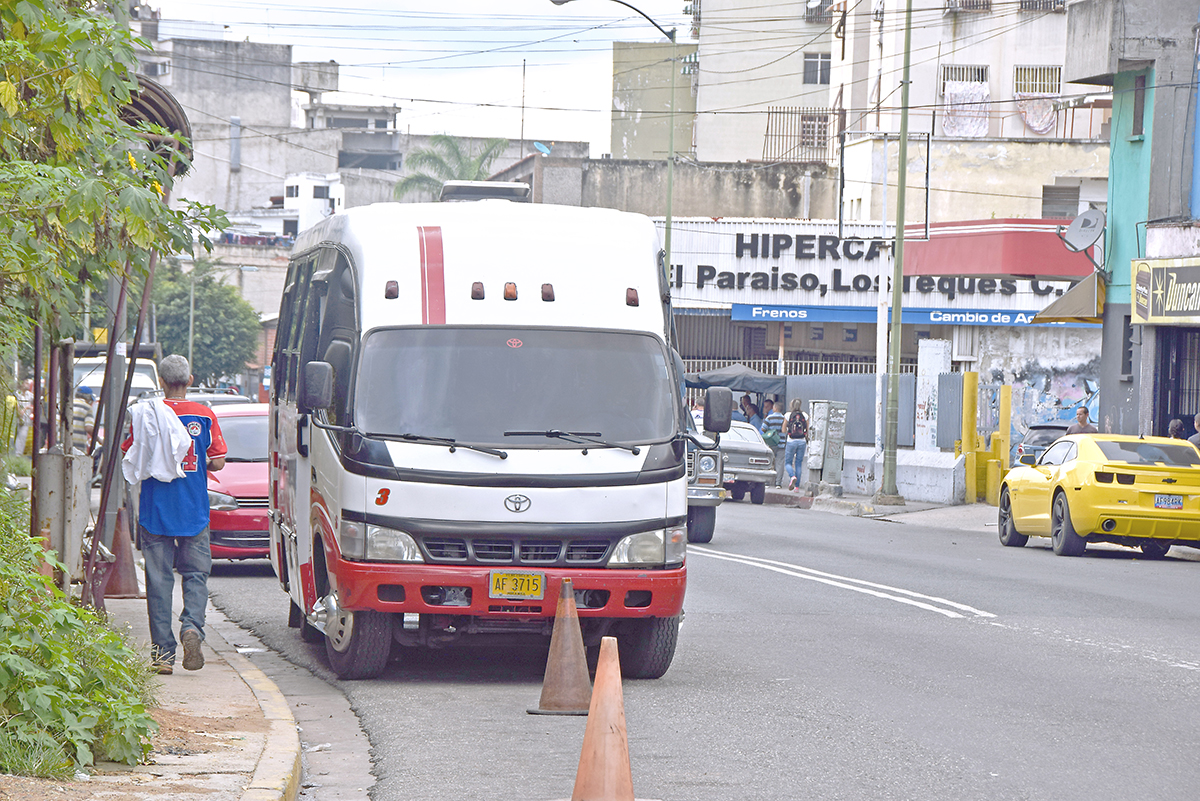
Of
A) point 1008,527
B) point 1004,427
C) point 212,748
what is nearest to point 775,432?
point 1004,427

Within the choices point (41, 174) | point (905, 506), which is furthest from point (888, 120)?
point (41, 174)

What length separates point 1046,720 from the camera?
8.57m

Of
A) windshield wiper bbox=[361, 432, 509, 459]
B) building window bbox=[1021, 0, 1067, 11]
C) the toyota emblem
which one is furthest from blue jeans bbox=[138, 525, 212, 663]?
building window bbox=[1021, 0, 1067, 11]

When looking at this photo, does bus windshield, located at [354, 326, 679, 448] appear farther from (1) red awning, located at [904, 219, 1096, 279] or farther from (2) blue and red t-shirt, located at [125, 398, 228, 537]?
(1) red awning, located at [904, 219, 1096, 279]

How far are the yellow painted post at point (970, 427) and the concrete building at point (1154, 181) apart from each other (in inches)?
146

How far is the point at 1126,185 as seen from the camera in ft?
88.5

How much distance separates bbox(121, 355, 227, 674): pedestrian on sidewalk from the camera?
9250mm

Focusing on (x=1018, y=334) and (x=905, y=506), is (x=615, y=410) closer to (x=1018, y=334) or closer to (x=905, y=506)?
(x=905, y=506)

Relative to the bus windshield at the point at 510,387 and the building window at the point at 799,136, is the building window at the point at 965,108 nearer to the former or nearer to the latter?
the building window at the point at 799,136

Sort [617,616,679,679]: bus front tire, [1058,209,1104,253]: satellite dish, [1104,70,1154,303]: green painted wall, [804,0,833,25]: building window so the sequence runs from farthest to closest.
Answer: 1. [804,0,833,25]: building window
2. [1058,209,1104,253]: satellite dish
3. [1104,70,1154,303]: green painted wall
4. [617,616,679,679]: bus front tire

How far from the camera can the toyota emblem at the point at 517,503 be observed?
9055mm

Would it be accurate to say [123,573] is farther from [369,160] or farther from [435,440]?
[369,160]

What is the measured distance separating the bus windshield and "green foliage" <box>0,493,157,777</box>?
2601mm

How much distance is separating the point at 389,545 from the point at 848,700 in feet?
9.14
